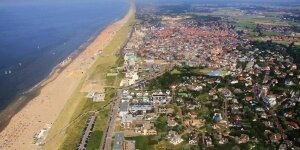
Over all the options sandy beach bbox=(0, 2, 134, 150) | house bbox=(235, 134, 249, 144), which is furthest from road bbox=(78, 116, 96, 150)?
house bbox=(235, 134, 249, 144)

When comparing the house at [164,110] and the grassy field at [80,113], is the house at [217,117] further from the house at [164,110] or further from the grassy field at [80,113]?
the grassy field at [80,113]

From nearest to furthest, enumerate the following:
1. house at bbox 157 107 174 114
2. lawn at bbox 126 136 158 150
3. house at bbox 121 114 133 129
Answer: lawn at bbox 126 136 158 150, house at bbox 121 114 133 129, house at bbox 157 107 174 114

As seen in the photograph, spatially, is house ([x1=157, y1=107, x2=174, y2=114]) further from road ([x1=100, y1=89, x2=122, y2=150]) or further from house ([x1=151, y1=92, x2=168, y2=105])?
road ([x1=100, y1=89, x2=122, y2=150])

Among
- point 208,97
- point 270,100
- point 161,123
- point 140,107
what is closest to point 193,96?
point 208,97

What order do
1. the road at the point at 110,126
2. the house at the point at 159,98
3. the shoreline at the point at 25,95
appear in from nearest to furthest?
the road at the point at 110,126 → the shoreline at the point at 25,95 → the house at the point at 159,98

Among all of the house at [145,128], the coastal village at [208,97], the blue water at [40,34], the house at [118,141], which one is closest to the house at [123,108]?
the coastal village at [208,97]

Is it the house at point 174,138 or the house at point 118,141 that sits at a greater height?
the house at point 118,141
